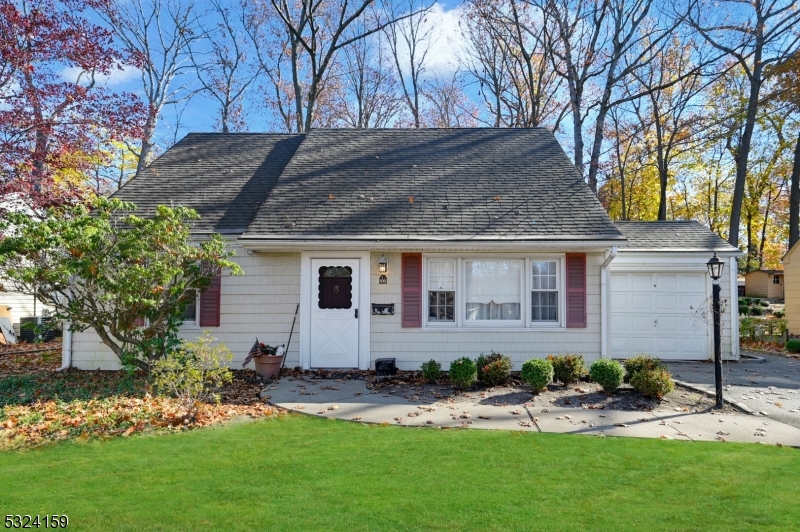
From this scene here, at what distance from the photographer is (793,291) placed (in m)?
15.3

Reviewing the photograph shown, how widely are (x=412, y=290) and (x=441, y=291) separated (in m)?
0.60

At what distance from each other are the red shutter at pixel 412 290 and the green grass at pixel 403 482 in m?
3.96

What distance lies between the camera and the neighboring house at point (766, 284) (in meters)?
29.6

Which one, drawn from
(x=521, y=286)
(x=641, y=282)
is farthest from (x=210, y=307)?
(x=641, y=282)

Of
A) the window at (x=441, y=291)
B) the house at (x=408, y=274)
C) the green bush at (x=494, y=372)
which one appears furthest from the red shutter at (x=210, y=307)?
the green bush at (x=494, y=372)

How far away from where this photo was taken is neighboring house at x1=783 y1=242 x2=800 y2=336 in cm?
1514

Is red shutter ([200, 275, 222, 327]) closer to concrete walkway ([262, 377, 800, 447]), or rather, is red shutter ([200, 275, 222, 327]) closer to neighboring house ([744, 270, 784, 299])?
concrete walkway ([262, 377, 800, 447])

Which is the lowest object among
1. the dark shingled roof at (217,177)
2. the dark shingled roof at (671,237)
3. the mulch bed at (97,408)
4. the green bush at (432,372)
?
the mulch bed at (97,408)

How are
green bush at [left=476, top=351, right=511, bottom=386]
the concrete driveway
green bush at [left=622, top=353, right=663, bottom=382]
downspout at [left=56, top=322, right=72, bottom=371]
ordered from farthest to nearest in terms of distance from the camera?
downspout at [left=56, top=322, right=72, bottom=371], green bush at [left=476, top=351, right=511, bottom=386], green bush at [left=622, top=353, right=663, bottom=382], the concrete driveway

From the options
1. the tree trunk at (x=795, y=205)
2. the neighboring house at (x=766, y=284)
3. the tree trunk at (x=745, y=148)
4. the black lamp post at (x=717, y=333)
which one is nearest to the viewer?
the black lamp post at (x=717, y=333)

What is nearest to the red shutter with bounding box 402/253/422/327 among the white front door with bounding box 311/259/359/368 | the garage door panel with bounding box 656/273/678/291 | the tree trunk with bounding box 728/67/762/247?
the white front door with bounding box 311/259/359/368

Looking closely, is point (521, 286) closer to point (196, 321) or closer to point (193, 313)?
point (196, 321)

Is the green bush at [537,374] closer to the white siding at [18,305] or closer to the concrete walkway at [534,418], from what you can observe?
the concrete walkway at [534,418]

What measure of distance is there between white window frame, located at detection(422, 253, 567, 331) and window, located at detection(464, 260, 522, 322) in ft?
0.28
